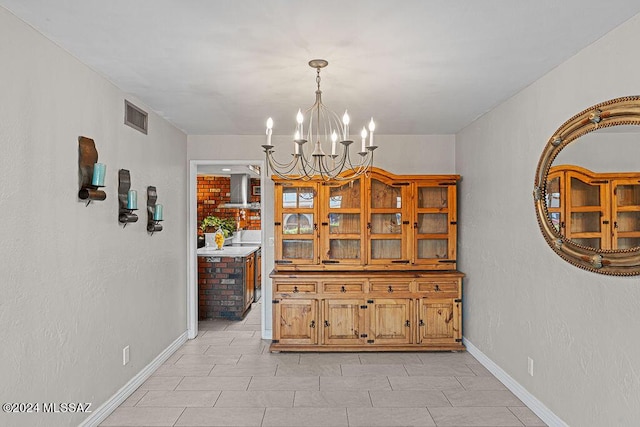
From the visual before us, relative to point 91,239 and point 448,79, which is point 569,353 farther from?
point 91,239

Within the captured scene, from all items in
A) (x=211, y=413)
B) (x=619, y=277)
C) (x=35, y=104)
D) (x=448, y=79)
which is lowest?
(x=211, y=413)

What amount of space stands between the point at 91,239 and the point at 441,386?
114 inches

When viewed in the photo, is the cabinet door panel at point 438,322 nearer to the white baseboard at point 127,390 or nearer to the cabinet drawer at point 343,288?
the cabinet drawer at point 343,288

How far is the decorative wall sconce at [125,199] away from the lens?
337 cm

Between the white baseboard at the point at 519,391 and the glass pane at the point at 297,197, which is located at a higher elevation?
the glass pane at the point at 297,197

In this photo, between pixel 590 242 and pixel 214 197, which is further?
pixel 214 197

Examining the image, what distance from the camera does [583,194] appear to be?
2.64m

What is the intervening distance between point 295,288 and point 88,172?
2.42 meters

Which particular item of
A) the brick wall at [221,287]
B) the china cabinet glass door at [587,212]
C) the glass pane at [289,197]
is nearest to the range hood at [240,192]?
the brick wall at [221,287]

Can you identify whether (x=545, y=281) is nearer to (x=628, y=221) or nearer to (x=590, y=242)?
(x=590, y=242)

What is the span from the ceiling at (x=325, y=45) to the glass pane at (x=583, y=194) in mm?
780

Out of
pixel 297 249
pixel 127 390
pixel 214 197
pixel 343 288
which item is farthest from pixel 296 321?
pixel 214 197

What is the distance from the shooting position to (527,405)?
130 inches

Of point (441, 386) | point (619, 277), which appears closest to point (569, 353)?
point (619, 277)
